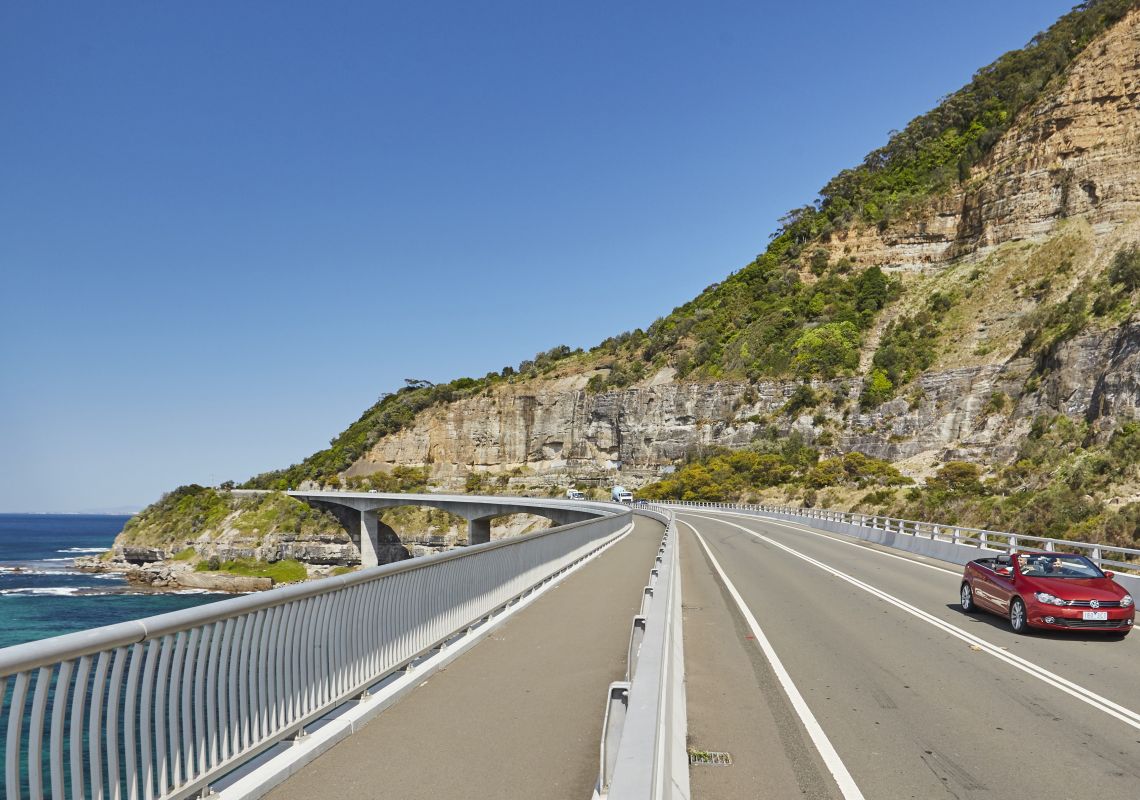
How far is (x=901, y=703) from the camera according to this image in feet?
28.4

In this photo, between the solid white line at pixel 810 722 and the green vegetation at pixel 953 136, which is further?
the green vegetation at pixel 953 136

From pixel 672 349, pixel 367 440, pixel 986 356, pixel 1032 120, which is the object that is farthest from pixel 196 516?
pixel 1032 120

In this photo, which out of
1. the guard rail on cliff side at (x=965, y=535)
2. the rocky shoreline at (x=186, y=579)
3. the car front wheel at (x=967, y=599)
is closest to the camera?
the car front wheel at (x=967, y=599)

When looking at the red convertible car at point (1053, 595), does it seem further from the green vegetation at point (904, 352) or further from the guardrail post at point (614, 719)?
the green vegetation at point (904, 352)

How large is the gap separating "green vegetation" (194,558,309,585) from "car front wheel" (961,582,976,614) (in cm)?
7390

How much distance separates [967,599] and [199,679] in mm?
14493

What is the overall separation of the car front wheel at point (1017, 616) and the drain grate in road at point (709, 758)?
877cm

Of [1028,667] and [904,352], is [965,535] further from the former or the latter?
[904,352]

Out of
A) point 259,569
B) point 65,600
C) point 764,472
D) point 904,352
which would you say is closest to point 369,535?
point 259,569

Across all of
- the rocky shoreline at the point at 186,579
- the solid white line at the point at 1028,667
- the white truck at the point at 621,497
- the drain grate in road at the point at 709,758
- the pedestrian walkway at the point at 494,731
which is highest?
the white truck at the point at 621,497

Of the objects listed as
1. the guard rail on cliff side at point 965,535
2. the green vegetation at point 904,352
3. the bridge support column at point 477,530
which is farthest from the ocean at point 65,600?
the green vegetation at point 904,352

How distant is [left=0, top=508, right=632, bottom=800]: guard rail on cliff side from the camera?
399 centimetres

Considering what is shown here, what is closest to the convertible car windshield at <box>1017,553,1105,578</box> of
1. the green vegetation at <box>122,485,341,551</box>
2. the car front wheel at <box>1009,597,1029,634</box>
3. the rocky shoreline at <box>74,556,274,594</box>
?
the car front wheel at <box>1009,597,1029,634</box>

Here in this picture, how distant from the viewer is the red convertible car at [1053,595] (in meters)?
12.9
